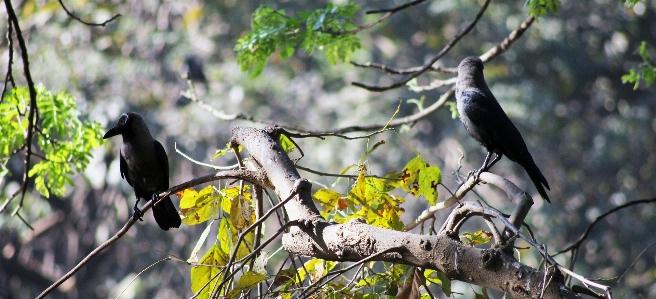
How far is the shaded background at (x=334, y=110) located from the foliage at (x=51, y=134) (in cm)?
676

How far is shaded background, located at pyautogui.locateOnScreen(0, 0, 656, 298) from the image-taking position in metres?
12.4

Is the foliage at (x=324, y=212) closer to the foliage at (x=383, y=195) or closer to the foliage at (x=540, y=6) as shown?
the foliage at (x=383, y=195)

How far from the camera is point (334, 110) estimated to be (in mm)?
15070

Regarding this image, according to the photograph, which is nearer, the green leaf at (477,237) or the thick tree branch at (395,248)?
the thick tree branch at (395,248)

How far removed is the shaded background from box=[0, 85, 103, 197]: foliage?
6.76m

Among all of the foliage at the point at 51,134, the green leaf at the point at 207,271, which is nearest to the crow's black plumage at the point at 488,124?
the green leaf at the point at 207,271

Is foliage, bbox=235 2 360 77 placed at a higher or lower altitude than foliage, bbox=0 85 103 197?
higher

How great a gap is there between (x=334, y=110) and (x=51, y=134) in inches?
442

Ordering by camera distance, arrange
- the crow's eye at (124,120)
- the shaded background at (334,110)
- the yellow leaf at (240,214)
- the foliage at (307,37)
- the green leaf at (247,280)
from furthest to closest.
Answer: the shaded background at (334,110) < the foliage at (307,37) < the crow's eye at (124,120) < the yellow leaf at (240,214) < the green leaf at (247,280)

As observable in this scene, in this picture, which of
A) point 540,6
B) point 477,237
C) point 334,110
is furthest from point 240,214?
point 334,110

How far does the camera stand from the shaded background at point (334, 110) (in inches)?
489

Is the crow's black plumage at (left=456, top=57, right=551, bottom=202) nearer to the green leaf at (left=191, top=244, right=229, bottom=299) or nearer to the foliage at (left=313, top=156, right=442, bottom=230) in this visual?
the foliage at (left=313, top=156, right=442, bottom=230)

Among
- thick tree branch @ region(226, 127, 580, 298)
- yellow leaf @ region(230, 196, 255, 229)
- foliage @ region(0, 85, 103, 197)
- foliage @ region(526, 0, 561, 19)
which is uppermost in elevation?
foliage @ region(526, 0, 561, 19)

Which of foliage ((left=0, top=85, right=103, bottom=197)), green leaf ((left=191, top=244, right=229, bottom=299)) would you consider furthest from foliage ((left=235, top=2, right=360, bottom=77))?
green leaf ((left=191, top=244, right=229, bottom=299))
